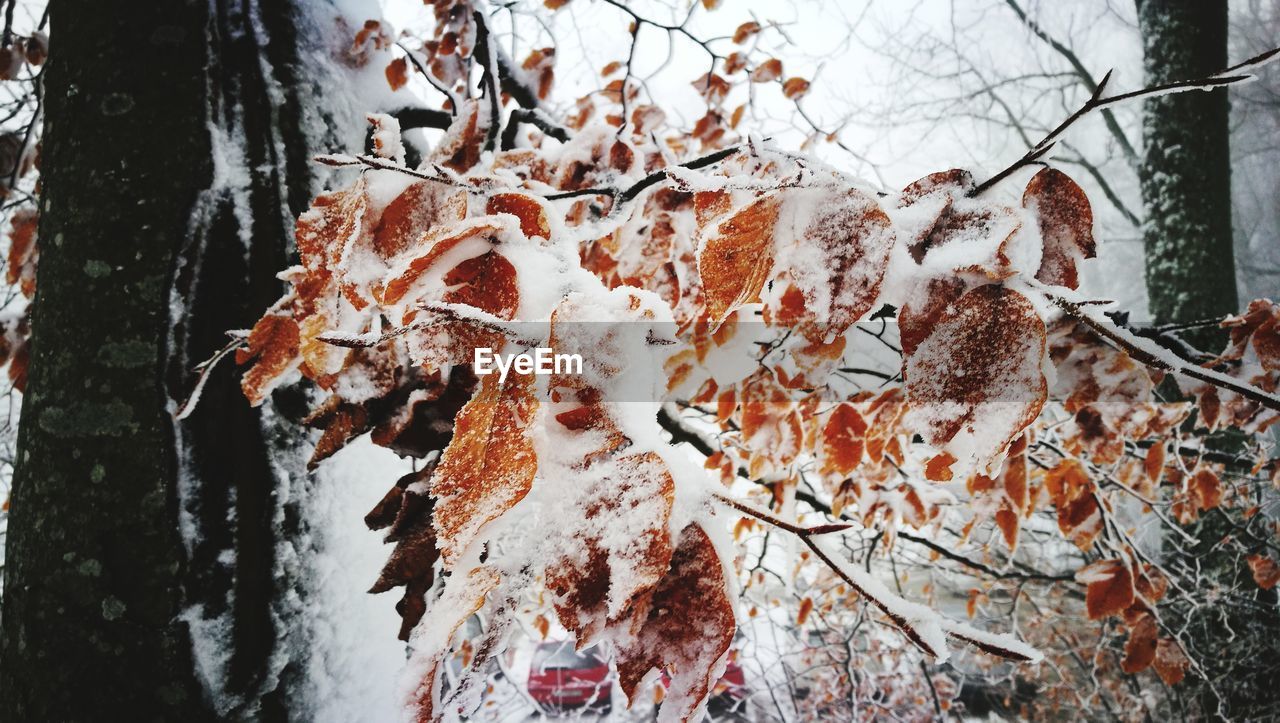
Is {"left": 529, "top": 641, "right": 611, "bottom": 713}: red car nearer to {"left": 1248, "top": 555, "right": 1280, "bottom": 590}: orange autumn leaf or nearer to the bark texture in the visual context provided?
{"left": 1248, "top": 555, "right": 1280, "bottom": 590}: orange autumn leaf

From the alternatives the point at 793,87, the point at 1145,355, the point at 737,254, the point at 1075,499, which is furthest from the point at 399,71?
the point at 1075,499

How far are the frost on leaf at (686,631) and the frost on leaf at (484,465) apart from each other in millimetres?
111

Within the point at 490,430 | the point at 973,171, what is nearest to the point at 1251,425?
the point at 973,171

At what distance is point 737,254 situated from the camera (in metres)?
0.40

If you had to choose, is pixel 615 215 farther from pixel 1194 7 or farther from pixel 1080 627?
pixel 1080 627

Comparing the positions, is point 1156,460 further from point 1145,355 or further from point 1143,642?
point 1145,355

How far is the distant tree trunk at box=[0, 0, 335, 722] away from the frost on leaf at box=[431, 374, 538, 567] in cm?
56

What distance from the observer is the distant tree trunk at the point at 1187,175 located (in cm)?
369

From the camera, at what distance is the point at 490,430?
331 mm

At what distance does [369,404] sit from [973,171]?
2.09ft

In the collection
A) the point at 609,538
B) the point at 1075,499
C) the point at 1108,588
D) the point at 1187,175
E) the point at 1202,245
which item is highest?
the point at 1187,175

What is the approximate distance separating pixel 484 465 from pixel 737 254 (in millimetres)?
231

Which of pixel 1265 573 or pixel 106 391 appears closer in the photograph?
pixel 106 391

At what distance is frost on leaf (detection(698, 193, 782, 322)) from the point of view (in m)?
0.40
